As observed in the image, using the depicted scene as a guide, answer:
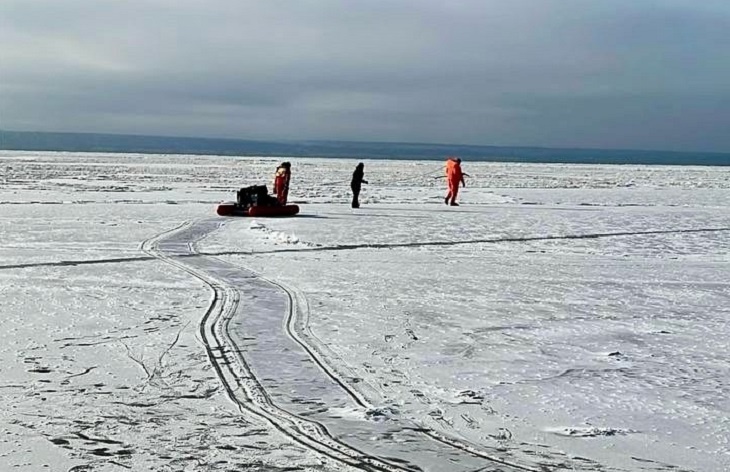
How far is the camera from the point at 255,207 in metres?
22.2

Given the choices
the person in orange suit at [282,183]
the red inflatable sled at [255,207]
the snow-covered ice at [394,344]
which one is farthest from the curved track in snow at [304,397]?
the person in orange suit at [282,183]

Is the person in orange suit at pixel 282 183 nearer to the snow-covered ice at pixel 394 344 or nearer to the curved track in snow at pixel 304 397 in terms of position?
the snow-covered ice at pixel 394 344

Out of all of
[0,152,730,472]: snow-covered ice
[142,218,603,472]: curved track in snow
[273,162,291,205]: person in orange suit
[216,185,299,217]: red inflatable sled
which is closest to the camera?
[142,218,603,472]: curved track in snow

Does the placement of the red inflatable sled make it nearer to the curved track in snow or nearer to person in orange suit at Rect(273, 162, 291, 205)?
person in orange suit at Rect(273, 162, 291, 205)

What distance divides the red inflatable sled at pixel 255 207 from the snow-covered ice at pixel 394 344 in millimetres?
3313

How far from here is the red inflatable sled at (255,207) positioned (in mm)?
22156

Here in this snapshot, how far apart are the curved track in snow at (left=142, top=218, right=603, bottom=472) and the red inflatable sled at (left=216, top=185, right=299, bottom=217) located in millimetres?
11729

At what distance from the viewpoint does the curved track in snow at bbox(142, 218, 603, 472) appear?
5.20 m

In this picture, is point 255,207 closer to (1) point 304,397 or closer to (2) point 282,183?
(2) point 282,183

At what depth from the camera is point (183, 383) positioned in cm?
665

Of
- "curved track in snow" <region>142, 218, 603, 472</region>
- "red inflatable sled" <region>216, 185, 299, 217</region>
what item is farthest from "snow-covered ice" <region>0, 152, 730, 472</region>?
"red inflatable sled" <region>216, 185, 299, 217</region>

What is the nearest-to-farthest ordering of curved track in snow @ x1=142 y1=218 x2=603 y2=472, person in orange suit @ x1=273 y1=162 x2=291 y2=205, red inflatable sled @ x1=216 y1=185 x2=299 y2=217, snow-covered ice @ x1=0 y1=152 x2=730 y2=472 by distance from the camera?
curved track in snow @ x1=142 y1=218 x2=603 y2=472
snow-covered ice @ x1=0 y1=152 x2=730 y2=472
red inflatable sled @ x1=216 y1=185 x2=299 y2=217
person in orange suit @ x1=273 y1=162 x2=291 y2=205

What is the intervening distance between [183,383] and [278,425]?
1230 millimetres

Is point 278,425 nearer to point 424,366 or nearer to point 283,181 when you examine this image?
point 424,366
